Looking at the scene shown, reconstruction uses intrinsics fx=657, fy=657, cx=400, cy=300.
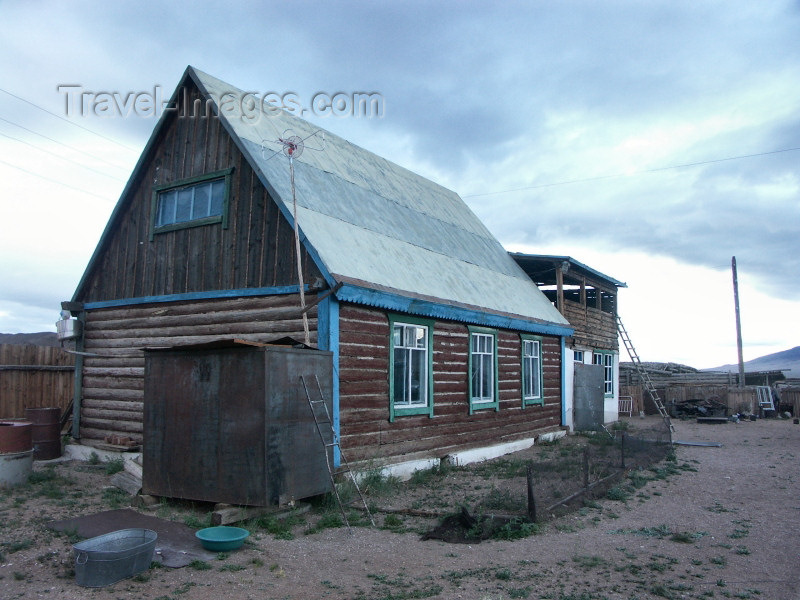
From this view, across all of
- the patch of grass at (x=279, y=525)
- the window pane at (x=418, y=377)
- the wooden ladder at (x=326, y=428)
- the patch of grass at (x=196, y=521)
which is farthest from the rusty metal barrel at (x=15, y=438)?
the window pane at (x=418, y=377)

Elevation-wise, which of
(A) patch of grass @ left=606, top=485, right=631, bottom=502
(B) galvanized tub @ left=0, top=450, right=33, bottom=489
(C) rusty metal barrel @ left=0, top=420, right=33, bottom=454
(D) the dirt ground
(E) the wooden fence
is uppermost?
(E) the wooden fence

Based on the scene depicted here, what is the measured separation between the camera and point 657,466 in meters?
12.8

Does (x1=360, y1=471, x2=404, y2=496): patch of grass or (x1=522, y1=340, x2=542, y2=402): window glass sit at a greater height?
(x1=522, y1=340, x2=542, y2=402): window glass

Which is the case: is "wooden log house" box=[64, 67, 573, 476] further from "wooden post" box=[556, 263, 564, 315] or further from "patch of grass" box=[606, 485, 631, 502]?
"wooden post" box=[556, 263, 564, 315]

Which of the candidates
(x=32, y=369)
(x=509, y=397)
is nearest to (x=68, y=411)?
(x=32, y=369)

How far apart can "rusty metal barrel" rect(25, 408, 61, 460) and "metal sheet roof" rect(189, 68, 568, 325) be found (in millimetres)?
6336

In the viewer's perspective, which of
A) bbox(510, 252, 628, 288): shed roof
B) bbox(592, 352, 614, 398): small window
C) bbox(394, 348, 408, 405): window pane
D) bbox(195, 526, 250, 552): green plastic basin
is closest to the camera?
bbox(195, 526, 250, 552): green plastic basin

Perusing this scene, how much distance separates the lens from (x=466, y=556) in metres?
6.71

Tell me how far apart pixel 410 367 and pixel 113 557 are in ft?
21.8

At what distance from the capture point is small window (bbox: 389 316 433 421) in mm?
11203

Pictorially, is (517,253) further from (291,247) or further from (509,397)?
(291,247)

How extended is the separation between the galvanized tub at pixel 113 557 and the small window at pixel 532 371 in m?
11.1

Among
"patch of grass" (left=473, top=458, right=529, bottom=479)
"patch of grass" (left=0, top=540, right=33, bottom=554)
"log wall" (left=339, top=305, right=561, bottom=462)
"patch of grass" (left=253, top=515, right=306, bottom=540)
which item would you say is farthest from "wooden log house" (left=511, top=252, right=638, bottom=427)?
"patch of grass" (left=0, top=540, right=33, bottom=554)

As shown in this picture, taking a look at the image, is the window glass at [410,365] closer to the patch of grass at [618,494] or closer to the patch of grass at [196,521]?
the patch of grass at [618,494]
